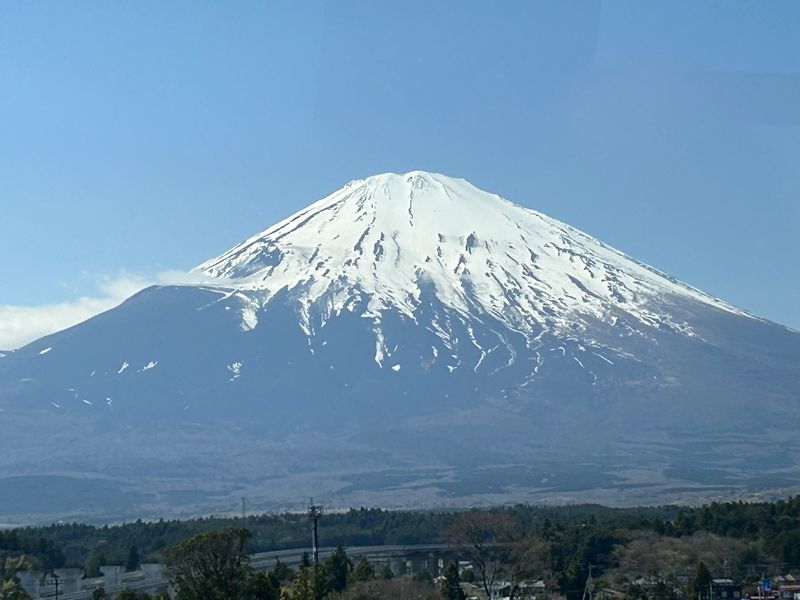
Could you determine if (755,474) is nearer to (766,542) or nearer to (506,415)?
(506,415)

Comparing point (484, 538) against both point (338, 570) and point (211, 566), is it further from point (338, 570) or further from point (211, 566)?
point (211, 566)

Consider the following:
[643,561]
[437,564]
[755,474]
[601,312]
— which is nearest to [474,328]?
[601,312]

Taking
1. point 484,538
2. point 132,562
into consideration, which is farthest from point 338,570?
point 132,562

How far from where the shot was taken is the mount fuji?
455ft

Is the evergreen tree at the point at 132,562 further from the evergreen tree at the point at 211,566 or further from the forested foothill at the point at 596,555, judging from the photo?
the evergreen tree at the point at 211,566

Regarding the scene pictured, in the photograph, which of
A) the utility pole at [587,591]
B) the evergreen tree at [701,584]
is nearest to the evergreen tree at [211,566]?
the evergreen tree at [701,584]

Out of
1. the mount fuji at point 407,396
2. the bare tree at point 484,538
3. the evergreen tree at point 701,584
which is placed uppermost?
the mount fuji at point 407,396

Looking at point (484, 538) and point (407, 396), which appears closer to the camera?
point (484, 538)

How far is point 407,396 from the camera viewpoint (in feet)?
568

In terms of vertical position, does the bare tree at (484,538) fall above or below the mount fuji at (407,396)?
below

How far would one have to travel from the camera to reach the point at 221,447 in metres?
158

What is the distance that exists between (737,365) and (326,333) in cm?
4493

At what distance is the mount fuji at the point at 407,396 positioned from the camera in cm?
13875

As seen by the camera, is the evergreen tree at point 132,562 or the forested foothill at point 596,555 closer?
the forested foothill at point 596,555
